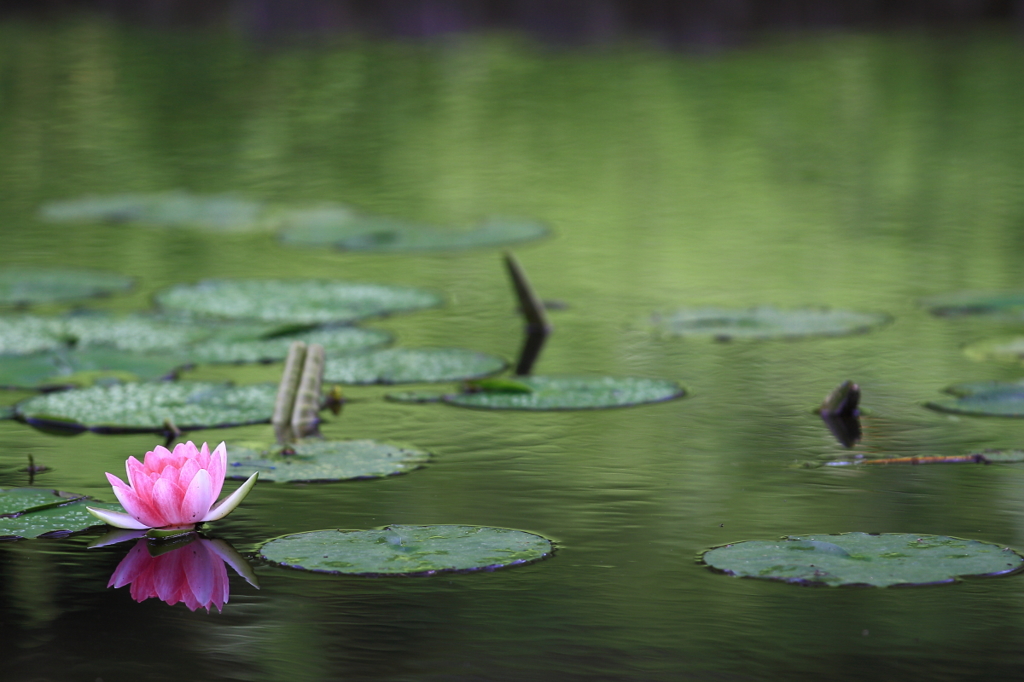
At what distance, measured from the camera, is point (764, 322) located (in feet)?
15.1

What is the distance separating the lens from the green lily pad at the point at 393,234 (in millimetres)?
6000

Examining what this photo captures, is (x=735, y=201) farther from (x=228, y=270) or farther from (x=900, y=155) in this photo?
(x=228, y=270)

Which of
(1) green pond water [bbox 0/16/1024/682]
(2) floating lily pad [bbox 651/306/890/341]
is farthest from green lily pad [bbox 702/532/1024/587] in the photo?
(2) floating lily pad [bbox 651/306/890/341]

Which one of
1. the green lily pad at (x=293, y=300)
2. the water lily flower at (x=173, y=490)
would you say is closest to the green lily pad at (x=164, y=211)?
the green lily pad at (x=293, y=300)

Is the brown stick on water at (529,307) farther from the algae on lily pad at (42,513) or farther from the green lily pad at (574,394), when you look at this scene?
the algae on lily pad at (42,513)

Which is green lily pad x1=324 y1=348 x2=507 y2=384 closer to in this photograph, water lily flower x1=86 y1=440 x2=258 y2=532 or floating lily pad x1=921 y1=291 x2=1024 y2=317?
water lily flower x1=86 y1=440 x2=258 y2=532

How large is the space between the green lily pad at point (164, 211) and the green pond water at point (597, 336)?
0.10 meters

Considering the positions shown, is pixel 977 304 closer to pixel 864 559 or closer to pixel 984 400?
pixel 984 400

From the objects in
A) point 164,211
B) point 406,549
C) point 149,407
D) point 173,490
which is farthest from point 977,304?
point 164,211

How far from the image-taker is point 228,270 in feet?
18.8

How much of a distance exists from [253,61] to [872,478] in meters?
11.0

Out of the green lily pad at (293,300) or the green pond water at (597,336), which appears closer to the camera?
the green pond water at (597,336)

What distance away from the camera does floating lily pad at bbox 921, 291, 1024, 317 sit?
15.8ft

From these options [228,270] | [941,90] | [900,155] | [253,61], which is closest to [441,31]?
[253,61]
